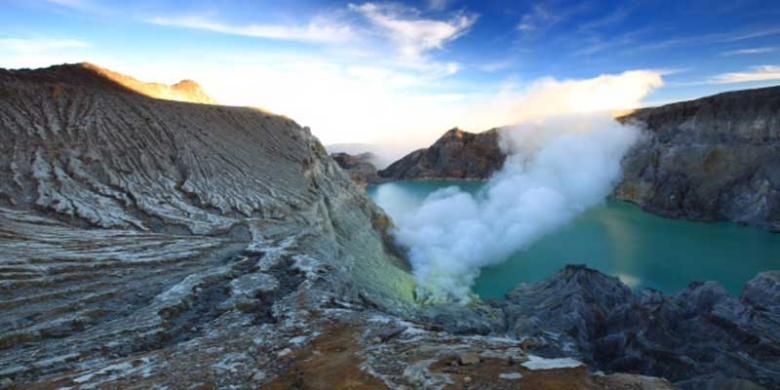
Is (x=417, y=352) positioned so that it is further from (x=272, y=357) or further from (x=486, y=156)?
(x=486, y=156)

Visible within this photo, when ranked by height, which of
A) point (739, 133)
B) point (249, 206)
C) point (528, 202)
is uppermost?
point (739, 133)

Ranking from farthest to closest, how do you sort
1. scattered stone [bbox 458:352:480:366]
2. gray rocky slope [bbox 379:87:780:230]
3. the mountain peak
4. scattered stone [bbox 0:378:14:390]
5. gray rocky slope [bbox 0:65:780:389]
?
gray rocky slope [bbox 379:87:780:230]
the mountain peak
gray rocky slope [bbox 0:65:780:389]
scattered stone [bbox 0:378:14:390]
scattered stone [bbox 458:352:480:366]

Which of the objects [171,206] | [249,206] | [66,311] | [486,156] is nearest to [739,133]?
[486,156]

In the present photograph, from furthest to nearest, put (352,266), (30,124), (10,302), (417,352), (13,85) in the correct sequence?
(13,85)
(30,124)
(352,266)
(10,302)
(417,352)

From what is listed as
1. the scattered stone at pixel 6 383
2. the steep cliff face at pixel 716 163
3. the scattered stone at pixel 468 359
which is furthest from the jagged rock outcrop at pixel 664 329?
the steep cliff face at pixel 716 163

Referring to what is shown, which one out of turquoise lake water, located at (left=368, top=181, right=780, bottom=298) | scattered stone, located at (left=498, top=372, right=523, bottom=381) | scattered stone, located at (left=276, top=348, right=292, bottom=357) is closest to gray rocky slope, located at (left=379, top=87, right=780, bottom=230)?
turquoise lake water, located at (left=368, top=181, right=780, bottom=298)

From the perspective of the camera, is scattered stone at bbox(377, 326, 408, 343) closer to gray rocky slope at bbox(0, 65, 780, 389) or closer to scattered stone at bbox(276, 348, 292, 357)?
gray rocky slope at bbox(0, 65, 780, 389)

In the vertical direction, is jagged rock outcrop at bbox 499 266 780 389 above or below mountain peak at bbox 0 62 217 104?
below
